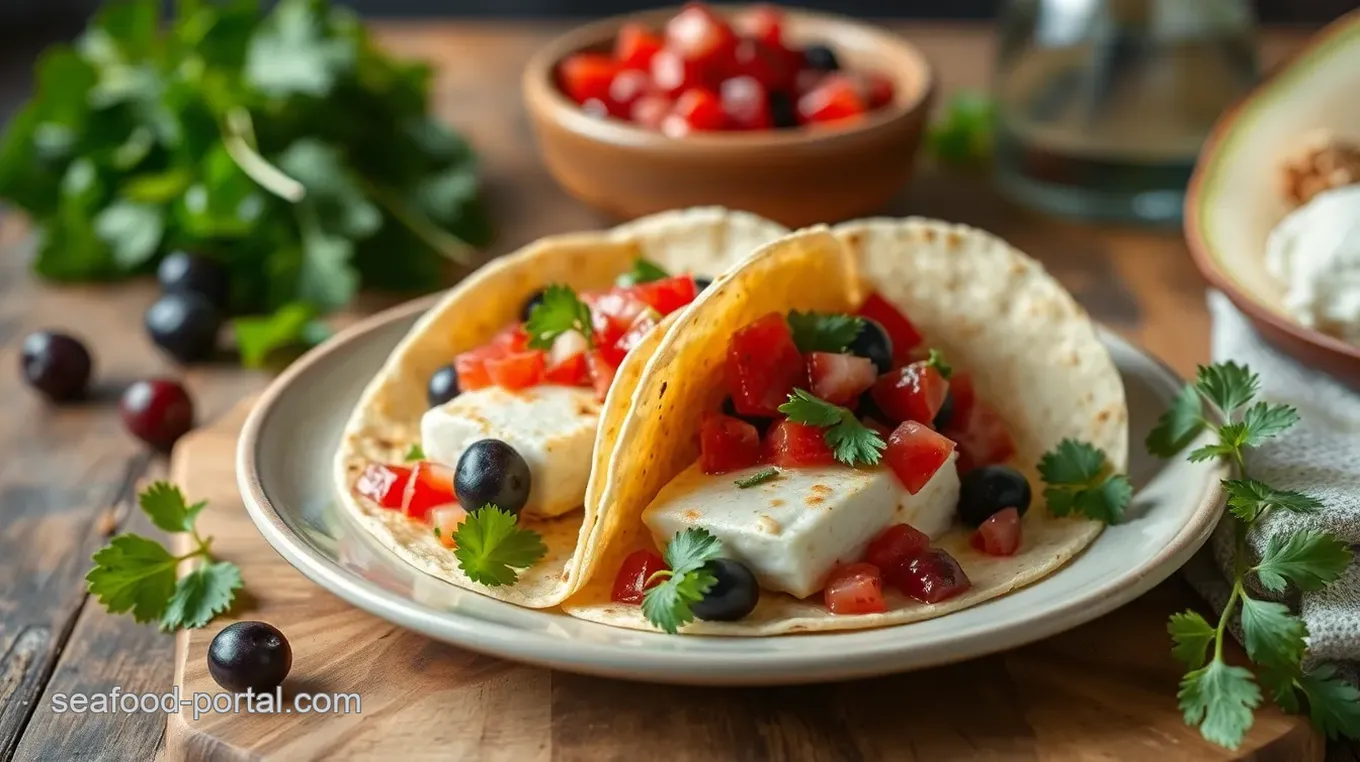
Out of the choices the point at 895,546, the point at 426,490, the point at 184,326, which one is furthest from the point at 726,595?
the point at 184,326

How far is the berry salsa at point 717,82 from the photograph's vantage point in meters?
4.55

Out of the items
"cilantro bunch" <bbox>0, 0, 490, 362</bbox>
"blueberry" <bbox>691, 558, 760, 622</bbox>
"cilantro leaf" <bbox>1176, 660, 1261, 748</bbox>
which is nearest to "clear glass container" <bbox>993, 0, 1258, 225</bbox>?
"cilantro bunch" <bbox>0, 0, 490, 362</bbox>

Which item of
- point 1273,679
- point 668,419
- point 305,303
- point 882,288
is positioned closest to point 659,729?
point 668,419

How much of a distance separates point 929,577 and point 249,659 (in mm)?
1156

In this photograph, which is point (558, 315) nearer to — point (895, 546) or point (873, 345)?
point (873, 345)

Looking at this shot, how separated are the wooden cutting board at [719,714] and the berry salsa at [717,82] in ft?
7.44

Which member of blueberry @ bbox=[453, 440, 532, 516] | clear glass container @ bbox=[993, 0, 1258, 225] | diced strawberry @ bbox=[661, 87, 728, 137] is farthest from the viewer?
clear glass container @ bbox=[993, 0, 1258, 225]

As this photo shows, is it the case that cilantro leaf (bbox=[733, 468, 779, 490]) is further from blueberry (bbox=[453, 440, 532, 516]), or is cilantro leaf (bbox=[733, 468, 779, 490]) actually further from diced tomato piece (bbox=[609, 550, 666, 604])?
blueberry (bbox=[453, 440, 532, 516])

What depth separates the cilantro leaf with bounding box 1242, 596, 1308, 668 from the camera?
242 centimetres

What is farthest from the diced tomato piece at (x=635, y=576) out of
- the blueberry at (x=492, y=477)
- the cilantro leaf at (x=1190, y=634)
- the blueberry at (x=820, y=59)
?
the blueberry at (x=820, y=59)

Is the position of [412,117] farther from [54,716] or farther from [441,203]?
[54,716]

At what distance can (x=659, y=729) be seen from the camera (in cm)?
244

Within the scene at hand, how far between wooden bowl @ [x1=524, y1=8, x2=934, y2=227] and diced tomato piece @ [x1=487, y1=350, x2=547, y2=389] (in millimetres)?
1445

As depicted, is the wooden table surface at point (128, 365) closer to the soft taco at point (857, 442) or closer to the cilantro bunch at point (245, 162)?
the cilantro bunch at point (245, 162)
